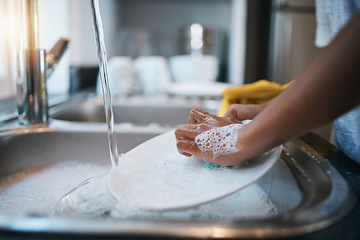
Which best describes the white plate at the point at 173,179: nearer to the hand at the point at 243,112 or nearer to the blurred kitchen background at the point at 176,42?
the hand at the point at 243,112

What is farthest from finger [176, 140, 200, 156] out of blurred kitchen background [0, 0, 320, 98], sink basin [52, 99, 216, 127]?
blurred kitchen background [0, 0, 320, 98]

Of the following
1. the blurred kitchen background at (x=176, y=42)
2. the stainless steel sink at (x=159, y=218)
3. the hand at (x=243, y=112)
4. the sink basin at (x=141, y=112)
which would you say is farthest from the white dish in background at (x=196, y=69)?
the hand at (x=243, y=112)

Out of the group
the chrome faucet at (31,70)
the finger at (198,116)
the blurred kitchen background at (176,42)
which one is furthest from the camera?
the blurred kitchen background at (176,42)

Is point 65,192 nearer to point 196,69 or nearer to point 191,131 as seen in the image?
point 191,131

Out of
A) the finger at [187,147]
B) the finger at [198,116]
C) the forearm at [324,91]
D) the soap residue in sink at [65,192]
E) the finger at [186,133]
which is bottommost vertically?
the soap residue in sink at [65,192]

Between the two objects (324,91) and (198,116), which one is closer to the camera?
(324,91)

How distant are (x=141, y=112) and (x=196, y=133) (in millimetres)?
658

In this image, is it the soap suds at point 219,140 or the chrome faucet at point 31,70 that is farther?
the chrome faucet at point 31,70

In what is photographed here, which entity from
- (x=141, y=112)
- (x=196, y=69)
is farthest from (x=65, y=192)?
(x=196, y=69)

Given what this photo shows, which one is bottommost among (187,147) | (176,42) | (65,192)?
(65,192)

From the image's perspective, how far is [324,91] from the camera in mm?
250

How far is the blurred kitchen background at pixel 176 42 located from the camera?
1.32m

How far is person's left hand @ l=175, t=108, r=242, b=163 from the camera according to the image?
38 centimetres

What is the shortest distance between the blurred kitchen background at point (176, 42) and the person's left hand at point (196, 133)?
31.5 inches
